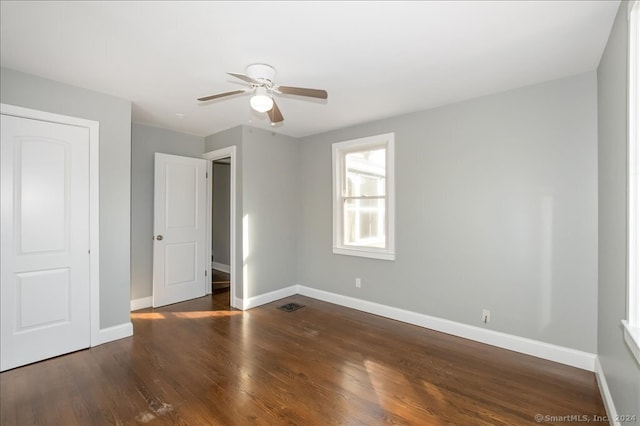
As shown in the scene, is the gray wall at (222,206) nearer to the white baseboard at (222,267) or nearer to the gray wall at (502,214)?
the white baseboard at (222,267)

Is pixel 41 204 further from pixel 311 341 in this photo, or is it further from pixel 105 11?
pixel 311 341

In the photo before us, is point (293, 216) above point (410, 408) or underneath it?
above

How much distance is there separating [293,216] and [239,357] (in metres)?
2.51

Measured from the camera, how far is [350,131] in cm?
427

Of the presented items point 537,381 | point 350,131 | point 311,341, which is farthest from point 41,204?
point 537,381

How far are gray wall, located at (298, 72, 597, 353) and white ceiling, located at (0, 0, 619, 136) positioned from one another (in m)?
0.32

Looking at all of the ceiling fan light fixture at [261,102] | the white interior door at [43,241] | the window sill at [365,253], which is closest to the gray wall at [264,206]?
the window sill at [365,253]

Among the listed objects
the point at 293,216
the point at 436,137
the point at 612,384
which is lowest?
the point at 612,384

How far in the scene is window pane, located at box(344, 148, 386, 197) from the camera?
13.5 ft

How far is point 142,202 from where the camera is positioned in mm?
4250

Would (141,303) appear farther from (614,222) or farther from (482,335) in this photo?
(614,222)

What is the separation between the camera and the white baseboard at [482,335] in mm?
2633

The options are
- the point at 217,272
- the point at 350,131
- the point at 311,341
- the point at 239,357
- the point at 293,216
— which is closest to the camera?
the point at 239,357

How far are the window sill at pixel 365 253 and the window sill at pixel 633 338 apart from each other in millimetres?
2367
